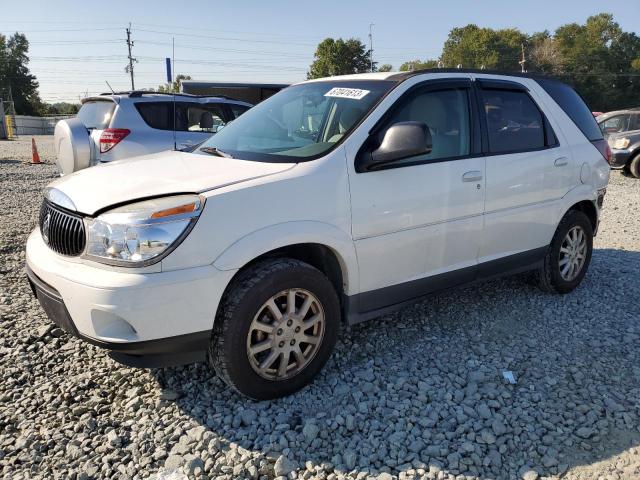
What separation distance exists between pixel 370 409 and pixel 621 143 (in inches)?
518

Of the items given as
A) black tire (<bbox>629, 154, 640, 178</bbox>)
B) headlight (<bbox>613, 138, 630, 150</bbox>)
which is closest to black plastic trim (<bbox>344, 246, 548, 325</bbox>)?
headlight (<bbox>613, 138, 630, 150</bbox>)

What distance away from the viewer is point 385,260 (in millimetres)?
3229

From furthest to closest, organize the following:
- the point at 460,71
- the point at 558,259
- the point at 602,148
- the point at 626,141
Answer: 1. the point at 626,141
2. the point at 602,148
3. the point at 558,259
4. the point at 460,71

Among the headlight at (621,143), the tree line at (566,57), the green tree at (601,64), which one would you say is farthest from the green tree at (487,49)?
the headlight at (621,143)

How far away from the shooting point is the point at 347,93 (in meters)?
3.54

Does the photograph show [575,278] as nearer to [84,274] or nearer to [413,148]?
[413,148]

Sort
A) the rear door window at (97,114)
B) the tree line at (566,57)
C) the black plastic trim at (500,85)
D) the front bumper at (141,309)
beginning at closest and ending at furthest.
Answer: the front bumper at (141,309) < the black plastic trim at (500,85) < the rear door window at (97,114) < the tree line at (566,57)

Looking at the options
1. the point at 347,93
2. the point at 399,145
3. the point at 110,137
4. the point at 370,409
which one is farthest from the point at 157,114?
the point at 370,409

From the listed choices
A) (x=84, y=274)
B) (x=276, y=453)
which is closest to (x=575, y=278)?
(x=276, y=453)

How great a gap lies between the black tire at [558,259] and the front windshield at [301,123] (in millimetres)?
2164

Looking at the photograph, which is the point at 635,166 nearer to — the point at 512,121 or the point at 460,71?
the point at 512,121

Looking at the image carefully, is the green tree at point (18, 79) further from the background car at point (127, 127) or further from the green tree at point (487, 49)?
the background car at point (127, 127)

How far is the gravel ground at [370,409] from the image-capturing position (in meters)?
2.48

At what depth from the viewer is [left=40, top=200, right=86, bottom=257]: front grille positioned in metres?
2.68
